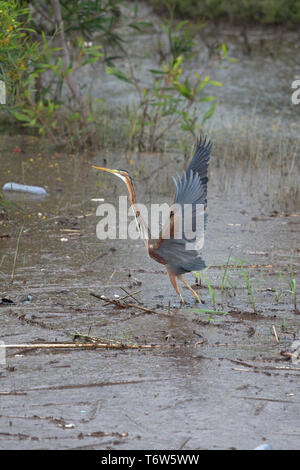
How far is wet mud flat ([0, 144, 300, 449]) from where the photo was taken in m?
3.43

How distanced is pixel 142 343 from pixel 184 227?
78 cm

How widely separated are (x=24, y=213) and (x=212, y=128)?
4.05 meters

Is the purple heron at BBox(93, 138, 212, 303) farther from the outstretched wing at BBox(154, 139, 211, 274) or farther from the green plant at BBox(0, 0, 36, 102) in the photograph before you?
the green plant at BBox(0, 0, 36, 102)

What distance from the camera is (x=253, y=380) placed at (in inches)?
155

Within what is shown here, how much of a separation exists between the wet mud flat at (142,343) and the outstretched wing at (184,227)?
1.02ft

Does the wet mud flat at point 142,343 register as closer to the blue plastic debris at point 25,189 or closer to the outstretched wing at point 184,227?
the outstretched wing at point 184,227

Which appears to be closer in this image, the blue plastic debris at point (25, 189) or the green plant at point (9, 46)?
the green plant at point (9, 46)

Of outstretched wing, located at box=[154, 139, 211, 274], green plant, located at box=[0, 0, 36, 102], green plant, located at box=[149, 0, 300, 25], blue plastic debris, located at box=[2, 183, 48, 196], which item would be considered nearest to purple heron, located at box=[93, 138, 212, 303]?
outstretched wing, located at box=[154, 139, 211, 274]

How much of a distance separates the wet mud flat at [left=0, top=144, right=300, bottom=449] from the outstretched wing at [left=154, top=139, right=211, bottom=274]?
0.31 m

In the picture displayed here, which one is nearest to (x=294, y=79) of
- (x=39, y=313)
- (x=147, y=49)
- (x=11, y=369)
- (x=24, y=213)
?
(x=147, y=49)

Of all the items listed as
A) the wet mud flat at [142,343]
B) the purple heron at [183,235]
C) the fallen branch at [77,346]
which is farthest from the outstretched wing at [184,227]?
the fallen branch at [77,346]

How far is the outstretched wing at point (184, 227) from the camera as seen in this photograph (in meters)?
4.68

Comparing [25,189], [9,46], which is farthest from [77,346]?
[25,189]
